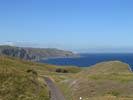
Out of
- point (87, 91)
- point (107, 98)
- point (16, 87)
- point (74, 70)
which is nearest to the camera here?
point (107, 98)

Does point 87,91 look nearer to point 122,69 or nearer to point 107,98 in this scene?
point 107,98

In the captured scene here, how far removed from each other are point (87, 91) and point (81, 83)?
637 cm

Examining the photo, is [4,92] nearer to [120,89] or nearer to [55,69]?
[120,89]

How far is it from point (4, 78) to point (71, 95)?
12.6 m

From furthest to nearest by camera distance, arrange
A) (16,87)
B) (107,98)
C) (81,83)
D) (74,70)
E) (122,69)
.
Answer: (74,70), (122,69), (81,83), (16,87), (107,98)

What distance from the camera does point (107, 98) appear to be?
1704 inches

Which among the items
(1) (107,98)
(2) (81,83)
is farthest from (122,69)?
(1) (107,98)

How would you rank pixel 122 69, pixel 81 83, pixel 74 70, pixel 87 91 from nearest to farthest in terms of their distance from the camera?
pixel 87 91 < pixel 81 83 < pixel 122 69 < pixel 74 70

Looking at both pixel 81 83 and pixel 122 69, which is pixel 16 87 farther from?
pixel 122 69

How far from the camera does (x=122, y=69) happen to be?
101 m

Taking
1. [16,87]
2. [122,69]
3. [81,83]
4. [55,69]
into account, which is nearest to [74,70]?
[55,69]

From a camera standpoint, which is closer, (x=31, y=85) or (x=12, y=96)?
(x=12, y=96)

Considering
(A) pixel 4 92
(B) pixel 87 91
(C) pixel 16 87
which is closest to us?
(A) pixel 4 92

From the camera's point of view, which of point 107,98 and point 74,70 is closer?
point 107,98
